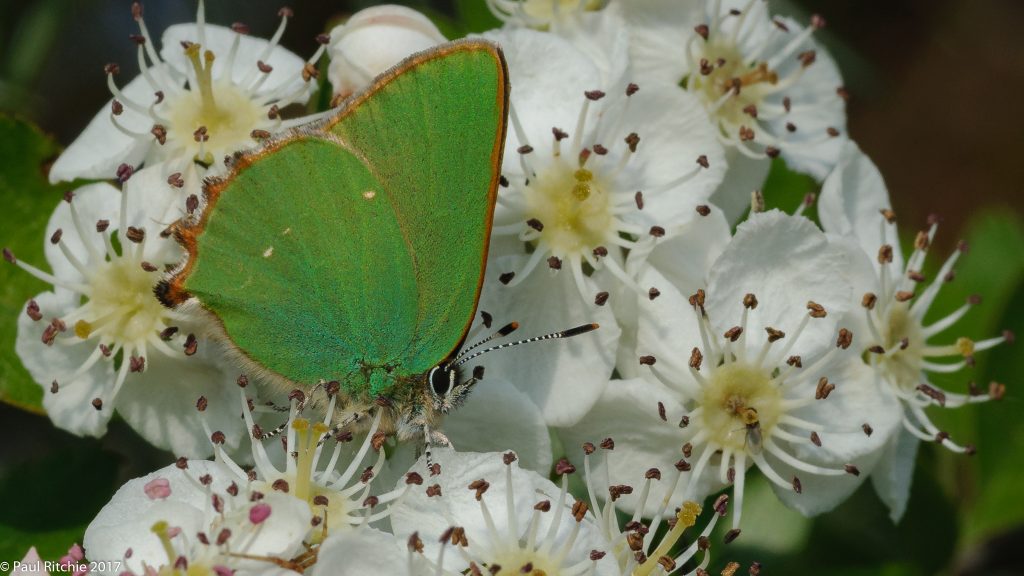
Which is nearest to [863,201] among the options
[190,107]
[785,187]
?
[785,187]

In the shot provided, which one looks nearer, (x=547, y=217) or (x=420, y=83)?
(x=420, y=83)

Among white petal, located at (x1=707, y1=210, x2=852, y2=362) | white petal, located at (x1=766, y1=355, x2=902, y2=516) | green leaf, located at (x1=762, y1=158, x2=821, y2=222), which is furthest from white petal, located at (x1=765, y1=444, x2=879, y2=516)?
green leaf, located at (x1=762, y1=158, x2=821, y2=222)

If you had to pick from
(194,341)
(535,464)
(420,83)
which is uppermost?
(420,83)

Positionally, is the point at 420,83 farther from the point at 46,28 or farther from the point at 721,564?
the point at 46,28

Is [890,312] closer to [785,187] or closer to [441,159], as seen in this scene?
[785,187]

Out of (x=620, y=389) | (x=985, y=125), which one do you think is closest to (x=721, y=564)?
(x=620, y=389)

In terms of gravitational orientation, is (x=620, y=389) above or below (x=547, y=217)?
below

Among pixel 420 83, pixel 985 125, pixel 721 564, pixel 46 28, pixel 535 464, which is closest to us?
pixel 420 83

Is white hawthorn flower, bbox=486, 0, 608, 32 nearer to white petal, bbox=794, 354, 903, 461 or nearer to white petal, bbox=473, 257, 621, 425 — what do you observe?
white petal, bbox=473, 257, 621, 425
